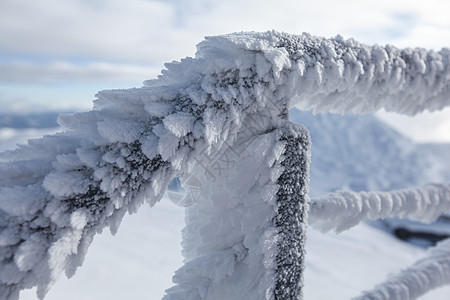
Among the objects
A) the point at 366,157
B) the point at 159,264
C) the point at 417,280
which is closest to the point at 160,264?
the point at 159,264

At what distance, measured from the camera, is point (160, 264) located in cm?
111

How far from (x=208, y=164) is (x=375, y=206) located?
293mm

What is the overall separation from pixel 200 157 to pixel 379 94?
0.96 feet

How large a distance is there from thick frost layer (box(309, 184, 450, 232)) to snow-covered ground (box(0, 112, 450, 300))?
40 centimetres

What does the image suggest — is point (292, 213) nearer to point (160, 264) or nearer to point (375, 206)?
point (375, 206)

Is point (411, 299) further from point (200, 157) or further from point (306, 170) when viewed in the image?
point (200, 157)

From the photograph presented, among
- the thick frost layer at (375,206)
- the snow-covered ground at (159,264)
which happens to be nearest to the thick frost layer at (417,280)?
the thick frost layer at (375,206)

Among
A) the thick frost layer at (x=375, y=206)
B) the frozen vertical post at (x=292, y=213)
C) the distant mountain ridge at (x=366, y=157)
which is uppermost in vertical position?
the distant mountain ridge at (x=366, y=157)

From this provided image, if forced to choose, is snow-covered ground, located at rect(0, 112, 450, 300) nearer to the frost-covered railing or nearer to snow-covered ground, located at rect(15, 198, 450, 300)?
snow-covered ground, located at rect(15, 198, 450, 300)

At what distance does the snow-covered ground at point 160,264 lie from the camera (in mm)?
881

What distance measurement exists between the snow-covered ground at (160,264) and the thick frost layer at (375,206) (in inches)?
15.7

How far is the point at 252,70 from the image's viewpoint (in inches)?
14.7

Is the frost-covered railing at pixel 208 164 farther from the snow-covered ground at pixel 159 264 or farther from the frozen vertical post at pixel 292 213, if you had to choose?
the snow-covered ground at pixel 159 264

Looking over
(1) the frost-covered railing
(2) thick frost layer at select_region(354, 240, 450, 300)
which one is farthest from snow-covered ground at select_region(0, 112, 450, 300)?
(2) thick frost layer at select_region(354, 240, 450, 300)
